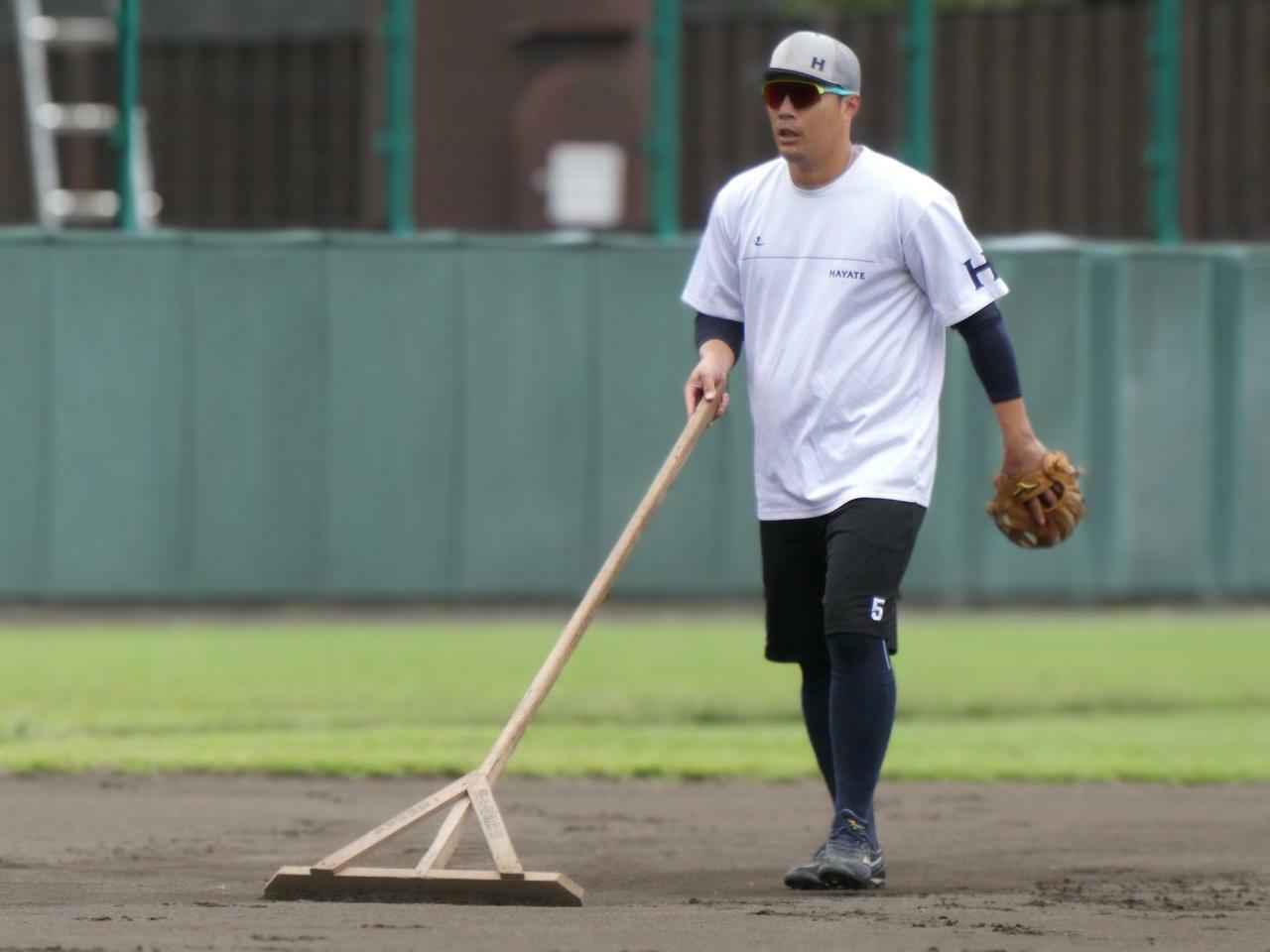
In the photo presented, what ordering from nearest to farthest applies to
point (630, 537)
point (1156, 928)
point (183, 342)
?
point (1156, 928)
point (630, 537)
point (183, 342)

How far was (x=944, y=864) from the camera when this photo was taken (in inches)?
229

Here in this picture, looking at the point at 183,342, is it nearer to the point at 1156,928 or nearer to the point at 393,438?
the point at 393,438

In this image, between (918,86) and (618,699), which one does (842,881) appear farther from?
(918,86)

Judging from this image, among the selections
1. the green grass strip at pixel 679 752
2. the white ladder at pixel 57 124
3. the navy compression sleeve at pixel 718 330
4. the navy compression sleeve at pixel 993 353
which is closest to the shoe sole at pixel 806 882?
the navy compression sleeve at pixel 993 353

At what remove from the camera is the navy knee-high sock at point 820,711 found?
568 cm

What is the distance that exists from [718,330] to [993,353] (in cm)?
73

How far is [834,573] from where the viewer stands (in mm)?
5316

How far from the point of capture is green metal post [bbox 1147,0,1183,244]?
526 inches

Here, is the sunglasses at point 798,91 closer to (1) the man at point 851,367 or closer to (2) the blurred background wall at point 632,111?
(1) the man at point 851,367

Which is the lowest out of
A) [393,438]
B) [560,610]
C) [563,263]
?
[560,610]

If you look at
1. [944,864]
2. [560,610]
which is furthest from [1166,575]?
[944,864]

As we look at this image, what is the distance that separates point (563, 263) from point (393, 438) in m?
1.35

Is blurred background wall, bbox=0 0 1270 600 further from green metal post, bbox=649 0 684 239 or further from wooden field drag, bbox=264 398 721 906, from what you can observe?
wooden field drag, bbox=264 398 721 906

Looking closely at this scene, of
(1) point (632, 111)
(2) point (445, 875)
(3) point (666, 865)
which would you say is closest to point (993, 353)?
(3) point (666, 865)
